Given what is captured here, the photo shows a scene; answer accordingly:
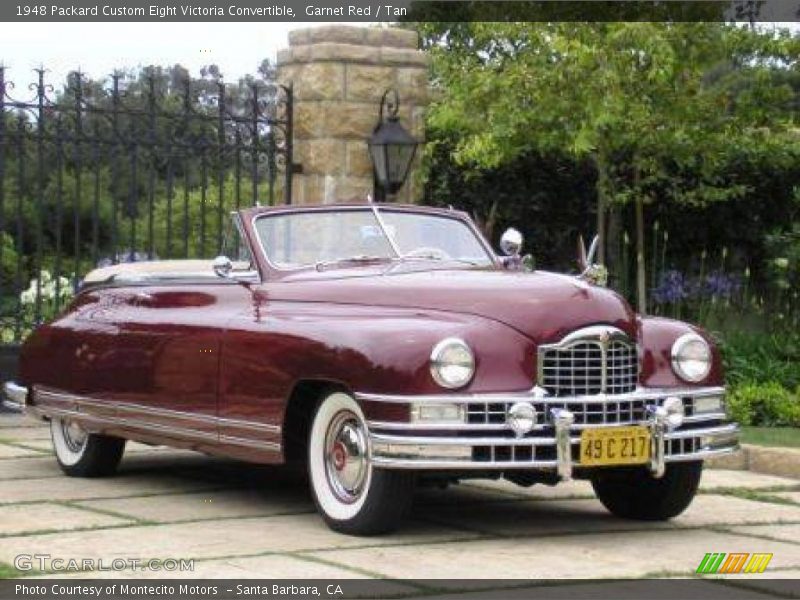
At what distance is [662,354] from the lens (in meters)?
7.78

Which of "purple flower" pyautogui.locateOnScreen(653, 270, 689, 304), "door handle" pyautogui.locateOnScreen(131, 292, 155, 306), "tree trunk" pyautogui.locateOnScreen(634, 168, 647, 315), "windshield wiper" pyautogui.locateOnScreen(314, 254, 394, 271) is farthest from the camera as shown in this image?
"purple flower" pyautogui.locateOnScreen(653, 270, 689, 304)

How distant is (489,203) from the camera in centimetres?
1727

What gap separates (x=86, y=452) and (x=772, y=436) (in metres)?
4.40

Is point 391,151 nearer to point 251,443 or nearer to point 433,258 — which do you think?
point 433,258

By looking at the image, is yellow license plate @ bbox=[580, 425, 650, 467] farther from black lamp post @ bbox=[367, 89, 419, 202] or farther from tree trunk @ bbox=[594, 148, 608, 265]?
tree trunk @ bbox=[594, 148, 608, 265]

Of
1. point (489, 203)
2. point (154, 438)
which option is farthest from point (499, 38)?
point (154, 438)

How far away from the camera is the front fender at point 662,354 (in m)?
7.69

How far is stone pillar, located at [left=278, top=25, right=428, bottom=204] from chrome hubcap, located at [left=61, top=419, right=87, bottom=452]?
4460 millimetres

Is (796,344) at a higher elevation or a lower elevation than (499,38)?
lower

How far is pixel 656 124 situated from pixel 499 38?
3.03 meters

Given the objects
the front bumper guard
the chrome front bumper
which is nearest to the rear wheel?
the front bumper guard

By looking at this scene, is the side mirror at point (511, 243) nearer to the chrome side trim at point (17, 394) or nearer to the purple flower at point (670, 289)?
the chrome side trim at point (17, 394)

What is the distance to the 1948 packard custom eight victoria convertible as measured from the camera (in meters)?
7.16

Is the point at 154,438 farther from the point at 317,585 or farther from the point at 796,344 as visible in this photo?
the point at 796,344
